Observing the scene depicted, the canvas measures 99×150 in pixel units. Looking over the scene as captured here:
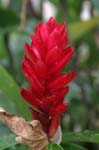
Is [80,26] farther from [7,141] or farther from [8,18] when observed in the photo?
[7,141]

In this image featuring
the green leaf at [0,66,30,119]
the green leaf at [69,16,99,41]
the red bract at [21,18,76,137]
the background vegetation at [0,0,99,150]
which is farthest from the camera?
the green leaf at [69,16,99,41]

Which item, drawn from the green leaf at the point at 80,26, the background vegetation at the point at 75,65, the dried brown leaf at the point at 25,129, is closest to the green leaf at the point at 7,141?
the dried brown leaf at the point at 25,129

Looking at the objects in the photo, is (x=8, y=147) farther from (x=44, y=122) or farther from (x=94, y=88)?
(x=94, y=88)

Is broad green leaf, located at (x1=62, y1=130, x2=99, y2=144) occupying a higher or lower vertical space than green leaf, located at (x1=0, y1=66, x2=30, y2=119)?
lower

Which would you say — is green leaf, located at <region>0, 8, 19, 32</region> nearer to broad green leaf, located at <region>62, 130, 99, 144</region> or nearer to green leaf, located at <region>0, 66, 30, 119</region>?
green leaf, located at <region>0, 66, 30, 119</region>

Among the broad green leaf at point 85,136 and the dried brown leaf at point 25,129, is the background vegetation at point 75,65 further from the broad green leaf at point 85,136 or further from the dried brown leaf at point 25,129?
the dried brown leaf at point 25,129

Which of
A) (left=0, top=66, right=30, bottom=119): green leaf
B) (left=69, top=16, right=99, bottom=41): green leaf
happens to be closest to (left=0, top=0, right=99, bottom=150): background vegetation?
(left=69, top=16, right=99, bottom=41): green leaf

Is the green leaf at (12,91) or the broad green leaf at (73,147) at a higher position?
the green leaf at (12,91)
